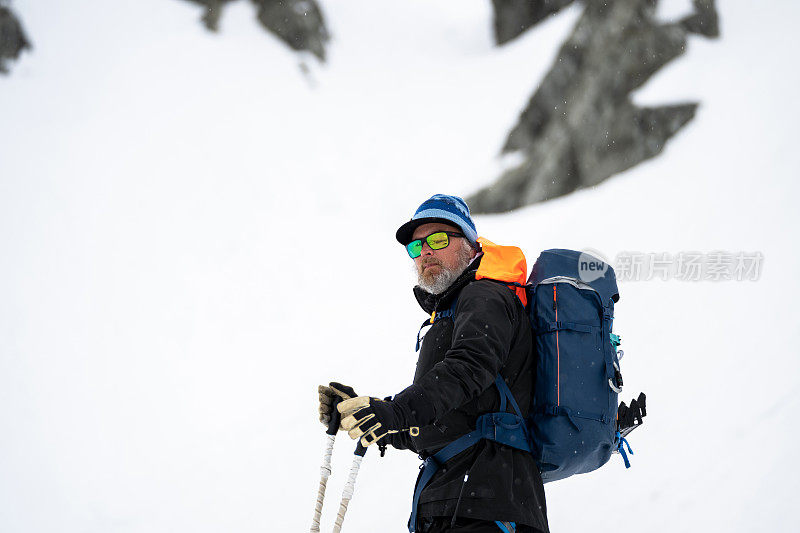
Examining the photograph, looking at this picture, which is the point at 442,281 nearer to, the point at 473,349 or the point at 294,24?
the point at 473,349

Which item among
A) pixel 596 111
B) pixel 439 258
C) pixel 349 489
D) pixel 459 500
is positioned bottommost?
pixel 459 500

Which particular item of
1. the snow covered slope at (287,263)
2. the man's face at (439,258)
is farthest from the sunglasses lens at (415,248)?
the snow covered slope at (287,263)

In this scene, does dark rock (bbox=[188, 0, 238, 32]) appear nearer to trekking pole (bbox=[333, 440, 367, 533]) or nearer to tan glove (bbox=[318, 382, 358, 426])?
tan glove (bbox=[318, 382, 358, 426])

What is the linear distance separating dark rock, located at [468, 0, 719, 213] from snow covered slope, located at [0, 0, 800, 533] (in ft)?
2.40

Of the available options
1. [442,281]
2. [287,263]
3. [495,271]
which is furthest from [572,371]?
[287,263]

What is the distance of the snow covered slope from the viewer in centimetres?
623

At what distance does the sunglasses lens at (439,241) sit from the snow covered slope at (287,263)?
3.51m

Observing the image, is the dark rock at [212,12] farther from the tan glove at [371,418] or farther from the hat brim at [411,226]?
the tan glove at [371,418]

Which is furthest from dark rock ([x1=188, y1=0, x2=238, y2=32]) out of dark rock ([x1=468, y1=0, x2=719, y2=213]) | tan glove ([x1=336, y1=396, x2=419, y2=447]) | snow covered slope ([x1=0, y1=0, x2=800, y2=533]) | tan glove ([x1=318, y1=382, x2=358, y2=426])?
tan glove ([x1=336, y1=396, x2=419, y2=447])

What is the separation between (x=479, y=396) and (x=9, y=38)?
61.5 ft

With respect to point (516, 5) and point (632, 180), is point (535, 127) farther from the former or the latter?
point (516, 5)

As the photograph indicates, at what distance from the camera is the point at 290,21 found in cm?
2147

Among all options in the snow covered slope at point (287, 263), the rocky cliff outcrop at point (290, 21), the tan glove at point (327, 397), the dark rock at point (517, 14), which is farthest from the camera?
the dark rock at point (517, 14)

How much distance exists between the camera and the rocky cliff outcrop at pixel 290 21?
20.9m
